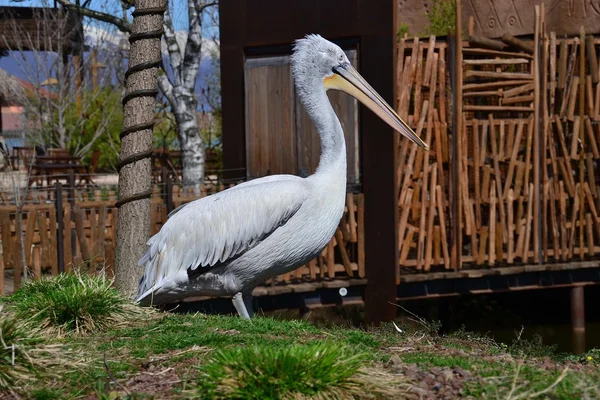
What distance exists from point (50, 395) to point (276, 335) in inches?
61.0

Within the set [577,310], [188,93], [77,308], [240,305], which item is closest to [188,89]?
[188,93]

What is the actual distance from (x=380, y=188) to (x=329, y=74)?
4.09 metres

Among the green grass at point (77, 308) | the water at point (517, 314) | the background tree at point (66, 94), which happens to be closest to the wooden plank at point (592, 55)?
the water at point (517, 314)

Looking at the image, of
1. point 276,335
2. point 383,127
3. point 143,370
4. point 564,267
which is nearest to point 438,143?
point 383,127

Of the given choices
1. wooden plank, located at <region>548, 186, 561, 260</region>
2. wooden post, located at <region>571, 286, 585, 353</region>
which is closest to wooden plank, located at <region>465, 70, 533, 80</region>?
wooden plank, located at <region>548, 186, 561, 260</region>

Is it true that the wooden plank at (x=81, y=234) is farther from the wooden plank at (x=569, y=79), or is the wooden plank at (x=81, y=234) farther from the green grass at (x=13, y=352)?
the wooden plank at (x=569, y=79)

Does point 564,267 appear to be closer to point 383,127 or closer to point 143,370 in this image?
point 383,127

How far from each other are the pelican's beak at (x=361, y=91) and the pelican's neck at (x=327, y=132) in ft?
0.49

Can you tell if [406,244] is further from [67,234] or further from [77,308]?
[77,308]

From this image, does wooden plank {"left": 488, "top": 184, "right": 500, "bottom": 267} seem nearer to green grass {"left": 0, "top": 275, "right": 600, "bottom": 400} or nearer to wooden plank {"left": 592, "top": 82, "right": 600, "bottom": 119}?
wooden plank {"left": 592, "top": 82, "right": 600, "bottom": 119}

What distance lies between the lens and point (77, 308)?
5637 mm

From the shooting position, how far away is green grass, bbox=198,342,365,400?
3.83m

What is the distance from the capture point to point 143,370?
180 inches

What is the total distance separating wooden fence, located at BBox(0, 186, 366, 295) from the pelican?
3.51 meters
